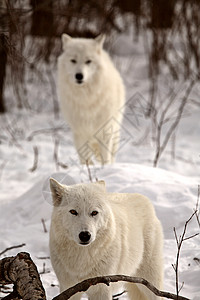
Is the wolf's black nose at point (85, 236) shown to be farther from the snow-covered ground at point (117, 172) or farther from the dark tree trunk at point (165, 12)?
the dark tree trunk at point (165, 12)

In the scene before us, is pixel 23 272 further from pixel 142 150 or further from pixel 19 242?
pixel 142 150

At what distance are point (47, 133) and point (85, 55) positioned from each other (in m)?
3.77

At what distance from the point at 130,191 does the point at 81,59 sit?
2262 mm

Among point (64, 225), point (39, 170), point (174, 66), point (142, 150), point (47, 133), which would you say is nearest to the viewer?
point (64, 225)

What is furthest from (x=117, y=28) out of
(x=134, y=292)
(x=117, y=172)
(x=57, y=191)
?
(x=57, y=191)

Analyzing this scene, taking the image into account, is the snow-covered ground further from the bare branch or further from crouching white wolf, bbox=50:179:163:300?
crouching white wolf, bbox=50:179:163:300

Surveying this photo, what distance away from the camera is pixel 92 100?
6621 mm

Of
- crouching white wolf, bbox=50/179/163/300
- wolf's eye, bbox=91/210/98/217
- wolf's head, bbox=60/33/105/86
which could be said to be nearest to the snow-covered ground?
crouching white wolf, bbox=50/179/163/300

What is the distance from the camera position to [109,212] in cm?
271

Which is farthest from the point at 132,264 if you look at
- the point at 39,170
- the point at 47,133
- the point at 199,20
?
the point at 199,20

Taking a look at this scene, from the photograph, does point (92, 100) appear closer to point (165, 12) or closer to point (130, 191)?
point (130, 191)

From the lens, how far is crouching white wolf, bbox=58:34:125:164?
6395 mm

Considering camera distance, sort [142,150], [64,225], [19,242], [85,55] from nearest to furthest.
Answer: [64,225] → [19,242] → [85,55] → [142,150]

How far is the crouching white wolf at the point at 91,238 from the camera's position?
260 centimetres
